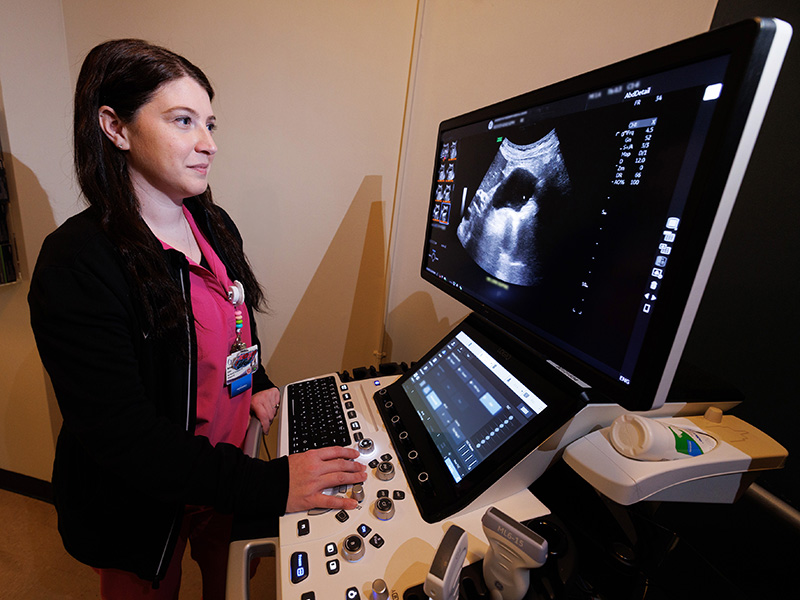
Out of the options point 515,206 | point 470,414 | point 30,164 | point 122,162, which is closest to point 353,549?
point 470,414

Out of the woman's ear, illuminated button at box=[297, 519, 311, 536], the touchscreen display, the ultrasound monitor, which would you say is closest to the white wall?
the ultrasound monitor

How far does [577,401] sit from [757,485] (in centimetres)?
45

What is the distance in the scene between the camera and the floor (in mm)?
1494

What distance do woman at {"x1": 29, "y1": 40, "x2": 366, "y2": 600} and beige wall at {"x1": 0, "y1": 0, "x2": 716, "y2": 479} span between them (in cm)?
78

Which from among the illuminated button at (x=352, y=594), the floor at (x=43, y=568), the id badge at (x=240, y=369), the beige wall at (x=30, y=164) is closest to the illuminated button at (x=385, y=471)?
the illuminated button at (x=352, y=594)

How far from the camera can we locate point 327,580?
1.79 ft

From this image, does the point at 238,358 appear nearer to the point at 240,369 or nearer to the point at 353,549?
the point at 240,369

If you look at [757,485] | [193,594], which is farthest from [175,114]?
[193,594]

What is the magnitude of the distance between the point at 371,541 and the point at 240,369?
→ 57cm

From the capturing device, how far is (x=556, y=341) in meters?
0.62

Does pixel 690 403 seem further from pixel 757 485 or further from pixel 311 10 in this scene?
pixel 311 10

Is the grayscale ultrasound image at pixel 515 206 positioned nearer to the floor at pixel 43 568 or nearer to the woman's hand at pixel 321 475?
the woman's hand at pixel 321 475

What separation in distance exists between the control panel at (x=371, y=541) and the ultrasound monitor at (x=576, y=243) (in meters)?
0.04

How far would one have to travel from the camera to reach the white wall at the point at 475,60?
84cm
